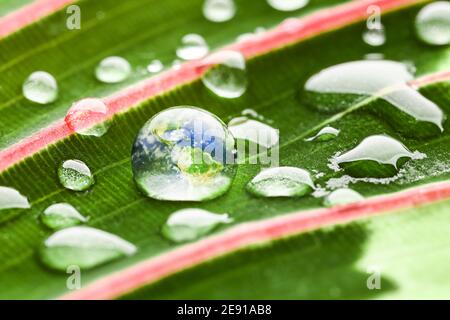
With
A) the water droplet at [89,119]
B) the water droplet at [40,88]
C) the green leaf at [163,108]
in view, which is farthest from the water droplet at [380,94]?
the water droplet at [40,88]

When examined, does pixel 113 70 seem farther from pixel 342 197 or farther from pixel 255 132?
pixel 342 197

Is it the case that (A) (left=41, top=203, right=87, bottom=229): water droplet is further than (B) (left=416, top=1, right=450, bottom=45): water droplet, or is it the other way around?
(B) (left=416, top=1, right=450, bottom=45): water droplet

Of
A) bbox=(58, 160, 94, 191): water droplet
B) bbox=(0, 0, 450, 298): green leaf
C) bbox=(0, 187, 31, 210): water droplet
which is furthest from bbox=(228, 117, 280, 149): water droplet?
bbox=(0, 187, 31, 210): water droplet

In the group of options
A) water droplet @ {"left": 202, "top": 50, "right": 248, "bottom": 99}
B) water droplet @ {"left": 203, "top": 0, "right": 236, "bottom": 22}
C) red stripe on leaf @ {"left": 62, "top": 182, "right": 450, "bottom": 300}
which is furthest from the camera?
water droplet @ {"left": 203, "top": 0, "right": 236, "bottom": 22}

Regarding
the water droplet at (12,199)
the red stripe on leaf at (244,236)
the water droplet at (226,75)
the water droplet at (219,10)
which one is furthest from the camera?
the water droplet at (219,10)

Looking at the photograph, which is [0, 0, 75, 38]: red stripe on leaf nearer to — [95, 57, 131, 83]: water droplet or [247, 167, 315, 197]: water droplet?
[95, 57, 131, 83]: water droplet

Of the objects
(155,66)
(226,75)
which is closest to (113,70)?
(155,66)

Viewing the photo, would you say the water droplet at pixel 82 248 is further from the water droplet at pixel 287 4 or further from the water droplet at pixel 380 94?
the water droplet at pixel 287 4
